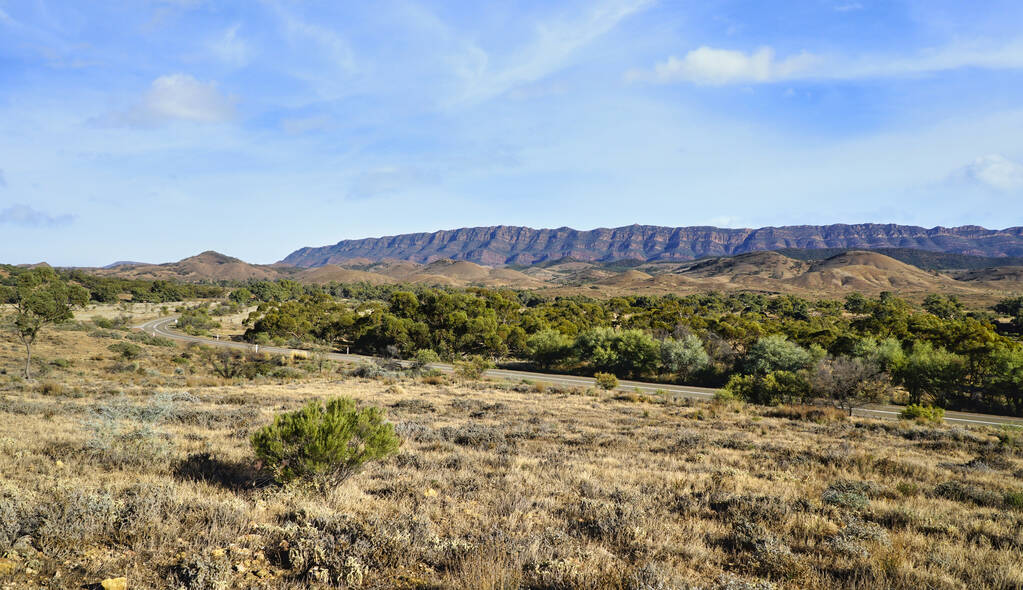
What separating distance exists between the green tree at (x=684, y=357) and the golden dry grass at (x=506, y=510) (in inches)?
857

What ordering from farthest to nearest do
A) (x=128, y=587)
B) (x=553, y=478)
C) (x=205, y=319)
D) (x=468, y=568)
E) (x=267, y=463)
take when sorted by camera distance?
(x=205, y=319) < (x=553, y=478) < (x=267, y=463) < (x=468, y=568) < (x=128, y=587)

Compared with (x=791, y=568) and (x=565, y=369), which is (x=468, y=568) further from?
(x=565, y=369)

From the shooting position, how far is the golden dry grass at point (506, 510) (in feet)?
15.9

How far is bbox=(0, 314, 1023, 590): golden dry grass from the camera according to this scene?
Answer: 4.85 meters

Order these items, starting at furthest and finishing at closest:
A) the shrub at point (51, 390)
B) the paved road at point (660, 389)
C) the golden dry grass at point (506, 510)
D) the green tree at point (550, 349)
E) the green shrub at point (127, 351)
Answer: the green tree at point (550, 349)
the green shrub at point (127, 351)
the paved road at point (660, 389)
the shrub at point (51, 390)
the golden dry grass at point (506, 510)

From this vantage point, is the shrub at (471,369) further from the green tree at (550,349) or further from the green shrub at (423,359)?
the green tree at (550,349)

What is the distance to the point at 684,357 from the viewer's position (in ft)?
120

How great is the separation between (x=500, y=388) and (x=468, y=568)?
77.7ft

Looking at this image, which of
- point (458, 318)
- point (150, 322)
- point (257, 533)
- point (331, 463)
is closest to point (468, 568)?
point (257, 533)

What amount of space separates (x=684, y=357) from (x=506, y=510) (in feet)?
107

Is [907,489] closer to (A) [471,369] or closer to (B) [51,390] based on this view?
(A) [471,369]

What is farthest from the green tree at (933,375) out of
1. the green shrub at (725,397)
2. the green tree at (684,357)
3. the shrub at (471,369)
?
the shrub at (471,369)

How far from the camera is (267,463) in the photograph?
291 inches

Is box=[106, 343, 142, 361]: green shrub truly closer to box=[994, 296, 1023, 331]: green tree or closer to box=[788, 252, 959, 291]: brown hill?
box=[994, 296, 1023, 331]: green tree
